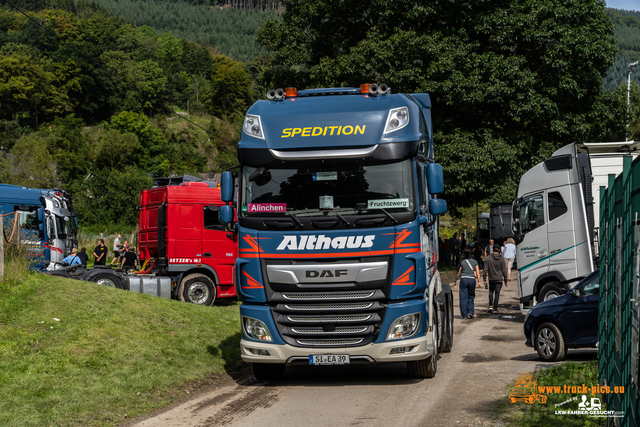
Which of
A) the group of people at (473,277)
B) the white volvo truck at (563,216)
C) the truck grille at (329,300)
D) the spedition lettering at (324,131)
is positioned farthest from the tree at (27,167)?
the truck grille at (329,300)

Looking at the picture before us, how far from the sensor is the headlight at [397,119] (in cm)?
898

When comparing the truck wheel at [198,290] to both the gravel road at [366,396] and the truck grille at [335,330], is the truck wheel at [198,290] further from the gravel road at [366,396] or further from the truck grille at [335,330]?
the truck grille at [335,330]

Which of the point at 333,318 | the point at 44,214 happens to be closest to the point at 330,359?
the point at 333,318

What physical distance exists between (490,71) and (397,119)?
740 inches

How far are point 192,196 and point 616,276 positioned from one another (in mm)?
14946

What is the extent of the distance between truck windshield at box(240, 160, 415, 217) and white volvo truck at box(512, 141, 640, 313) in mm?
7913

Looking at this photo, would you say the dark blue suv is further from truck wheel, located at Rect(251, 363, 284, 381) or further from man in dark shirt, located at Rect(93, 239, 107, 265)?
man in dark shirt, located at Rect(93, 239, 107, 265)

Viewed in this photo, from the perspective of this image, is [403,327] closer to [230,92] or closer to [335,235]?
[335,235]

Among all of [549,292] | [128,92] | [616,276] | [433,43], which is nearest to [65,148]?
[128,92]

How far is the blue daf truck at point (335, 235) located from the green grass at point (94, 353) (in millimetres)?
1682

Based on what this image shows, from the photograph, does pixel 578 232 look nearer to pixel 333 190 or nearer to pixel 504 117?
pixel 333 190

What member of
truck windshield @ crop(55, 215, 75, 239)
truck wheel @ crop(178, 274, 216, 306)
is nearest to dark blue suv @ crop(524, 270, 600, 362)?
truck wheel @ crop(178, 274, 216, 306)

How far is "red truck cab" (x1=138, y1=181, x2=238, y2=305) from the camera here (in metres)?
18.9
